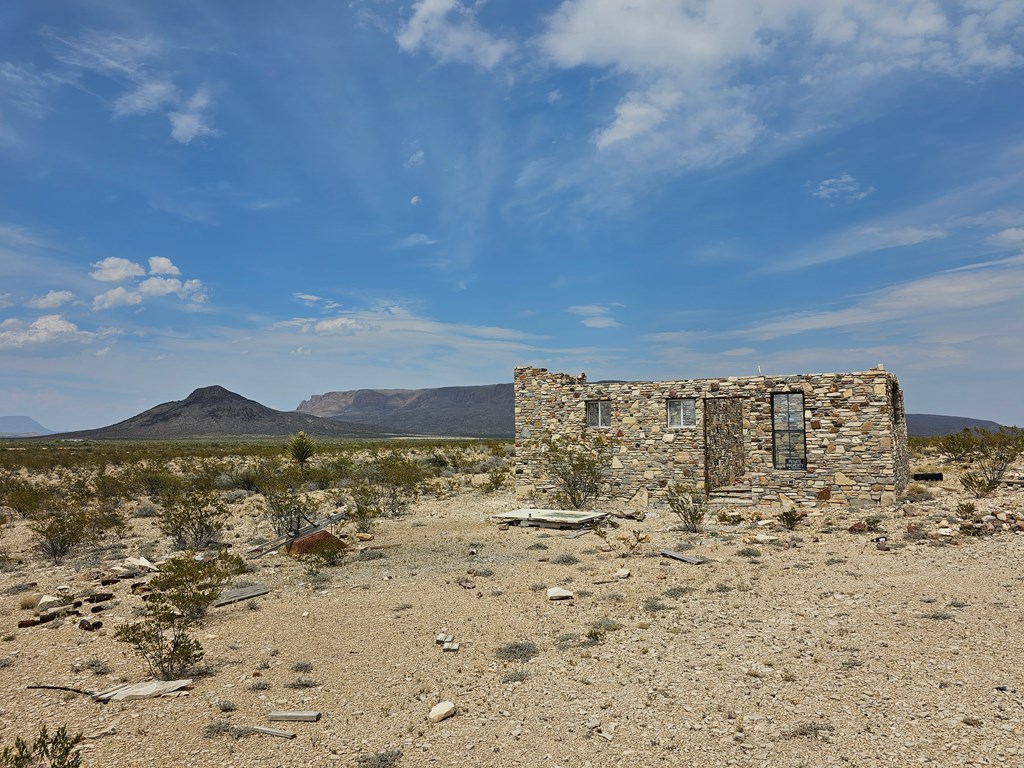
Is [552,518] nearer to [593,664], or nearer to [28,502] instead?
[593,664]

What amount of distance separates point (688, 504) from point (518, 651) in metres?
10.0

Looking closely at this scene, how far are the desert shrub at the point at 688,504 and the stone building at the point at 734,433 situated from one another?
1.40 feet

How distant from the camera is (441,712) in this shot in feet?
21.0

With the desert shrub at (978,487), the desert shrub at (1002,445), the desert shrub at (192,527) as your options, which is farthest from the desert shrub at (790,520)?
the desert shrub at (192,527)

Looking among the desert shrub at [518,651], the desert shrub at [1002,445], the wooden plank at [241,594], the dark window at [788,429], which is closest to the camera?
the desert shrub at [518,651]

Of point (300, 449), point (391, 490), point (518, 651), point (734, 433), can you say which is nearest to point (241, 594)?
point (518, 651)

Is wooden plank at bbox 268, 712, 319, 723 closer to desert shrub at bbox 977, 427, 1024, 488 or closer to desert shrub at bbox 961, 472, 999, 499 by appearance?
desert shrub at bbox 961, 472, 999, 499

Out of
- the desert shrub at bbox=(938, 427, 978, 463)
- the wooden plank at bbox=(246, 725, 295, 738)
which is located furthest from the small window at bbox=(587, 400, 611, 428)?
the wooden plank at bbox=(246, 725, 295, 738)

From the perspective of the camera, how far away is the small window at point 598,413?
20.3 metres

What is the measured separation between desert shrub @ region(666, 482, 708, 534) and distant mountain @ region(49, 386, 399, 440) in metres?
118

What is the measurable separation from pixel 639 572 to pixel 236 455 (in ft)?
144

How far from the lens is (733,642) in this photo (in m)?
7.98

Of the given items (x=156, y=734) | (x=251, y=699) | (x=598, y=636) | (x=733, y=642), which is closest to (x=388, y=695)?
(x=251, y=699)

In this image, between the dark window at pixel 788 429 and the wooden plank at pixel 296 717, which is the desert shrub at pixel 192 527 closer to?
the wooden plank at pixel 296 717
